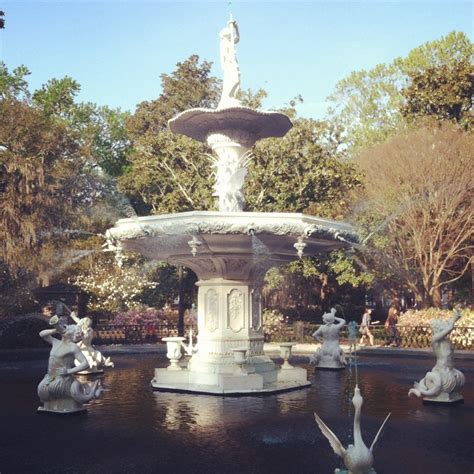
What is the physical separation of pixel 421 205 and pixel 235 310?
704 inches

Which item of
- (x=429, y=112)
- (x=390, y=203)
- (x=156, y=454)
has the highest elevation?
(x=429, y=112)

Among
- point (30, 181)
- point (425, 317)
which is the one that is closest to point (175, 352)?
point (425, 317)

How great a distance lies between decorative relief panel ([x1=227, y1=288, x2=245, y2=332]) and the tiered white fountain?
2cm

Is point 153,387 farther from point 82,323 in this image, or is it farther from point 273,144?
point 273,144

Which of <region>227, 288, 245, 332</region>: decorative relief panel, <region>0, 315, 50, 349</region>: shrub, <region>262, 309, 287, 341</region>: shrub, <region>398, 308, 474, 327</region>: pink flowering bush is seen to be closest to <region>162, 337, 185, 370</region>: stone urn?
<region>227, 288, 245, 332</region>: decorative relief panel

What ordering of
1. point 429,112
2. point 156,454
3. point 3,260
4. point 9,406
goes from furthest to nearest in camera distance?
point 429,112 < point 3,260 < point 9,406 < point 156,454

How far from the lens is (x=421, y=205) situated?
98.2 ft

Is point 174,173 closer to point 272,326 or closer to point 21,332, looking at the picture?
point 272,326

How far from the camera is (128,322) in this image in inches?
1248

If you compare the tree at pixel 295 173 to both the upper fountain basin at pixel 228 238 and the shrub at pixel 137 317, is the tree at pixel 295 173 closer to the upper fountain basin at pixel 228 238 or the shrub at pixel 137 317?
the shrub at pixel 137 317

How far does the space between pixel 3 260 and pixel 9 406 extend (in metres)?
16.2

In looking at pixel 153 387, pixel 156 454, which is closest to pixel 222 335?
pixel 153 387

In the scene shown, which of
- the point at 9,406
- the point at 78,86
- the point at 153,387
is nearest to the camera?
the point at 9,406

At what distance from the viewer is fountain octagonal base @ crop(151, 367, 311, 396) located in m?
12.8
